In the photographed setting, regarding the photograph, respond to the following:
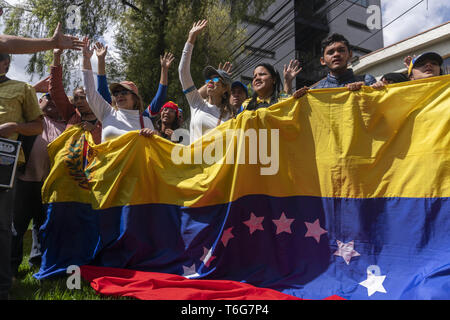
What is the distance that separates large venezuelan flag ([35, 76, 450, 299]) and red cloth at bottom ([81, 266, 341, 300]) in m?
0.16

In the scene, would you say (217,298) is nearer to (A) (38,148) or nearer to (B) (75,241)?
(B) (75,241)

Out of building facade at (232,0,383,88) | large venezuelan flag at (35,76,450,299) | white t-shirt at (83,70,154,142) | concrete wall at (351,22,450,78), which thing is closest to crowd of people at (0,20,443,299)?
white t-shirt at (83,70,154,142)

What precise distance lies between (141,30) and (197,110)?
830 centimetres

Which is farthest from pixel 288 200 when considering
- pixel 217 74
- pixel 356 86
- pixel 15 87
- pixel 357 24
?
pixel 357 24

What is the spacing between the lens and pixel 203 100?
3602mm

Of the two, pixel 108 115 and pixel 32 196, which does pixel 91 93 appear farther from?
pixel 32 196

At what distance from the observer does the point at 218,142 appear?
307 cm

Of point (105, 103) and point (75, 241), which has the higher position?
point (105, 103)

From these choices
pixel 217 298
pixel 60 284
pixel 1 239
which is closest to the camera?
pixel 1 239

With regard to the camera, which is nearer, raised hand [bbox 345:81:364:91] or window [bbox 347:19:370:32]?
raised hand [bbox 345:81:364:91]

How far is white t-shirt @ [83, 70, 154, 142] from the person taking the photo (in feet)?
10.9

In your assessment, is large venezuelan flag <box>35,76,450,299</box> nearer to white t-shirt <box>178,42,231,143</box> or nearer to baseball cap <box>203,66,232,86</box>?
white t-shirt <box>178,42,231,143</box>
